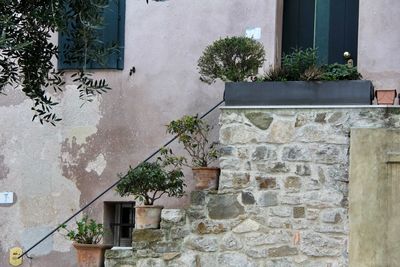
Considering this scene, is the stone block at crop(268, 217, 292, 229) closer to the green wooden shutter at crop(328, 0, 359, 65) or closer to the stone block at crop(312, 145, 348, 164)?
the stone block at crop(312, 145, 348, 164)

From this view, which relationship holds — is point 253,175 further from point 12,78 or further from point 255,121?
point 12,78

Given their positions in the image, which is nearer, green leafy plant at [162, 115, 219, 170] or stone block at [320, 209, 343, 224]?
stone block at [320, 209, 343, 224]

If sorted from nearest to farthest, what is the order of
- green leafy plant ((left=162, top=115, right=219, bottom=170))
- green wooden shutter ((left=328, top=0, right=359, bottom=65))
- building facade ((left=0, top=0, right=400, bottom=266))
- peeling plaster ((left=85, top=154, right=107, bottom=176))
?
green leafy plant ((left=162, top=115, right=219, bottom=170)), building facade ((left=0, top=0, right=400, bottom=266)), green wooden shutter ((left=328, top=0, right=359, bottom=65)), peeling plaster ((left=85, top=154, right=107, bottom=176))

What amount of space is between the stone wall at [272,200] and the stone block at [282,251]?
0.03ft

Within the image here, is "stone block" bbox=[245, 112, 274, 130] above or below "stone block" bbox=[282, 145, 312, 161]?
above

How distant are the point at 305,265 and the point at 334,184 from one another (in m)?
0.86

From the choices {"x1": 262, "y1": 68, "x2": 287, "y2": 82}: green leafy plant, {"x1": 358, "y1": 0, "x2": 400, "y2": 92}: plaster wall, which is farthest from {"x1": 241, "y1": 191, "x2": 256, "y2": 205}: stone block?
{"x1": 358, "y1": 0, "x2": 400, "y2": 92}: plaster wall

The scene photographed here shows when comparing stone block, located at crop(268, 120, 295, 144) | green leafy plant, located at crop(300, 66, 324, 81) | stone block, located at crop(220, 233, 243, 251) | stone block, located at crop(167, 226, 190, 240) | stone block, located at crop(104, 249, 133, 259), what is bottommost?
stone block, located at crop(104, 249, 133, 259)

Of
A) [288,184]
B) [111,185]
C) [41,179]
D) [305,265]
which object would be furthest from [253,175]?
[41,179]

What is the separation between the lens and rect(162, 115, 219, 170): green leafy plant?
974 cm

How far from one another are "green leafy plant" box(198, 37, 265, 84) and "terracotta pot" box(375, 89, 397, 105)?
4.35ft

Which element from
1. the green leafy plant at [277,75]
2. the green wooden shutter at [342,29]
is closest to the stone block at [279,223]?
Result: the green leafy plant at [277,75]

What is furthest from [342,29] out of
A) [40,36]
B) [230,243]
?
[40,36]

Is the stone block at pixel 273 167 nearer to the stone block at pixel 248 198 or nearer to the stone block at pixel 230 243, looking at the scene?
the stone block at pixel 248 198
